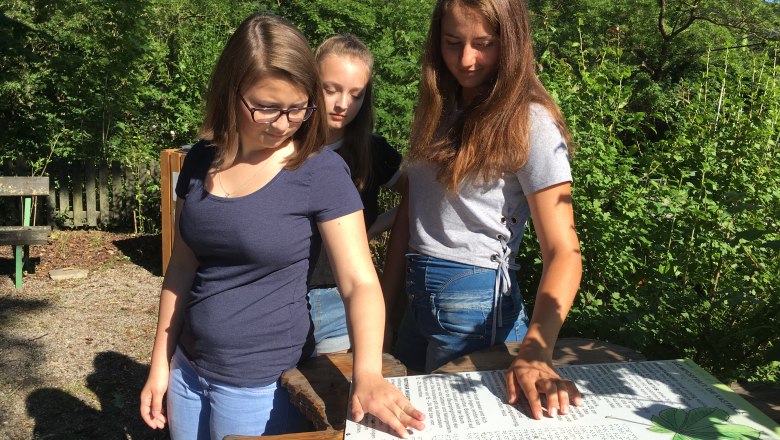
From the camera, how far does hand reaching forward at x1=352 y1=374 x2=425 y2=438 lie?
146cm

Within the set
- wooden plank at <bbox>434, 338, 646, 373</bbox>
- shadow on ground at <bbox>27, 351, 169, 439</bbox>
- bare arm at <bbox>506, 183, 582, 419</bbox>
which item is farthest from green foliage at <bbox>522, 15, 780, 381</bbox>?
shadow on ground at <bbox>27, 351, 169, 439</bbox>


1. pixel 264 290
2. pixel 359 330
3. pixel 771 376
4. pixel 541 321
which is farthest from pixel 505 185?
pixel 771 376

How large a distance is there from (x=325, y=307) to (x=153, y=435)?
245 centimetres

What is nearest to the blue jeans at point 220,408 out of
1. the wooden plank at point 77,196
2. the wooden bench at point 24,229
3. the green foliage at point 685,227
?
the green foliage at point 685,227

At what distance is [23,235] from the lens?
702 cm

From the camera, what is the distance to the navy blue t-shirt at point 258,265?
69.6 inches

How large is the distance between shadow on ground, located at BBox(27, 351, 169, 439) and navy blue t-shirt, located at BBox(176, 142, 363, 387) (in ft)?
8.58

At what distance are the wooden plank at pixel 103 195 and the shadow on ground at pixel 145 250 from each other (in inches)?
29.3

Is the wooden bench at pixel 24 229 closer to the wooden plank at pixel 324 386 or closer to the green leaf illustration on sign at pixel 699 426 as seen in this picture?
the wooden plank at pixel 324 386

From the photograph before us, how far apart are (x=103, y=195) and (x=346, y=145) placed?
756 centimetres

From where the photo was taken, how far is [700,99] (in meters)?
4.19

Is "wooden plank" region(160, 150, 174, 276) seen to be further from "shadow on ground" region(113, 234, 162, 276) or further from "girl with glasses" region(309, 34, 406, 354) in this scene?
"girl with glasses" region(309, 34, 406, 354)

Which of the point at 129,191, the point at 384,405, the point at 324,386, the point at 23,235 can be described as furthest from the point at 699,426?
the point at 129,191

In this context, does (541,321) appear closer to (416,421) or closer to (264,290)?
(416,421)
